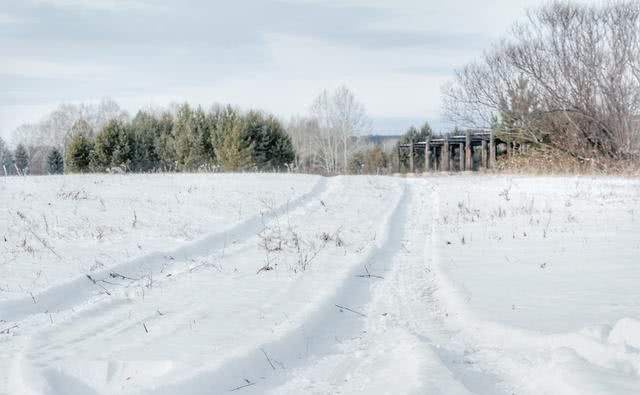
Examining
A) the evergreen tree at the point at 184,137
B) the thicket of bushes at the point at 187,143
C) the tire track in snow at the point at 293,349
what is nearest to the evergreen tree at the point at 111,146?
the thicket of bushes at the point at 187,143

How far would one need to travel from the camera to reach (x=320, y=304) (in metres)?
4.10

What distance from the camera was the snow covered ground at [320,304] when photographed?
107 inches

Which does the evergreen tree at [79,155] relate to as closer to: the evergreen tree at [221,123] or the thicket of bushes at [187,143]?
the thicket of bushes at [187,143]

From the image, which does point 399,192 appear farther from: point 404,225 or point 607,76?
point 607,76

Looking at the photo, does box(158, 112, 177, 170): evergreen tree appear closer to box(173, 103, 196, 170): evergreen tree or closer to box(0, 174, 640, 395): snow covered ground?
box(173, 103, 196, 170): evergreen tree

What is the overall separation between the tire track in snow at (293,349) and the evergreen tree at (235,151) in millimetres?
35945

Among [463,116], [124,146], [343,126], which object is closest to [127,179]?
[463,116]

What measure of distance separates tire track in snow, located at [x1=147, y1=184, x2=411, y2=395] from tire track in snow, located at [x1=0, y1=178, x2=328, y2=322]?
83.3 inches

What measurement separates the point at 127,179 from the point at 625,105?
17.2 meters

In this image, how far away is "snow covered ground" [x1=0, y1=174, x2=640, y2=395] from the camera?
273 cm

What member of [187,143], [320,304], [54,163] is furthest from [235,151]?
[320,304]

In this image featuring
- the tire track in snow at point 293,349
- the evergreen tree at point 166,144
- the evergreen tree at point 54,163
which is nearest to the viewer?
the tire track in snow at point 293,349

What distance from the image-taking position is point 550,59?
69.9ft

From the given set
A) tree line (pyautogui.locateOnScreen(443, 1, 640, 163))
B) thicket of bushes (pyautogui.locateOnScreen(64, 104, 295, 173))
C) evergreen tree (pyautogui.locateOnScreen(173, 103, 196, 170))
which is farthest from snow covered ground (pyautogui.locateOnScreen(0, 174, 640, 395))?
evergreen tree (pyautogui.locateOnScreen(173, 103, 196, 170))
